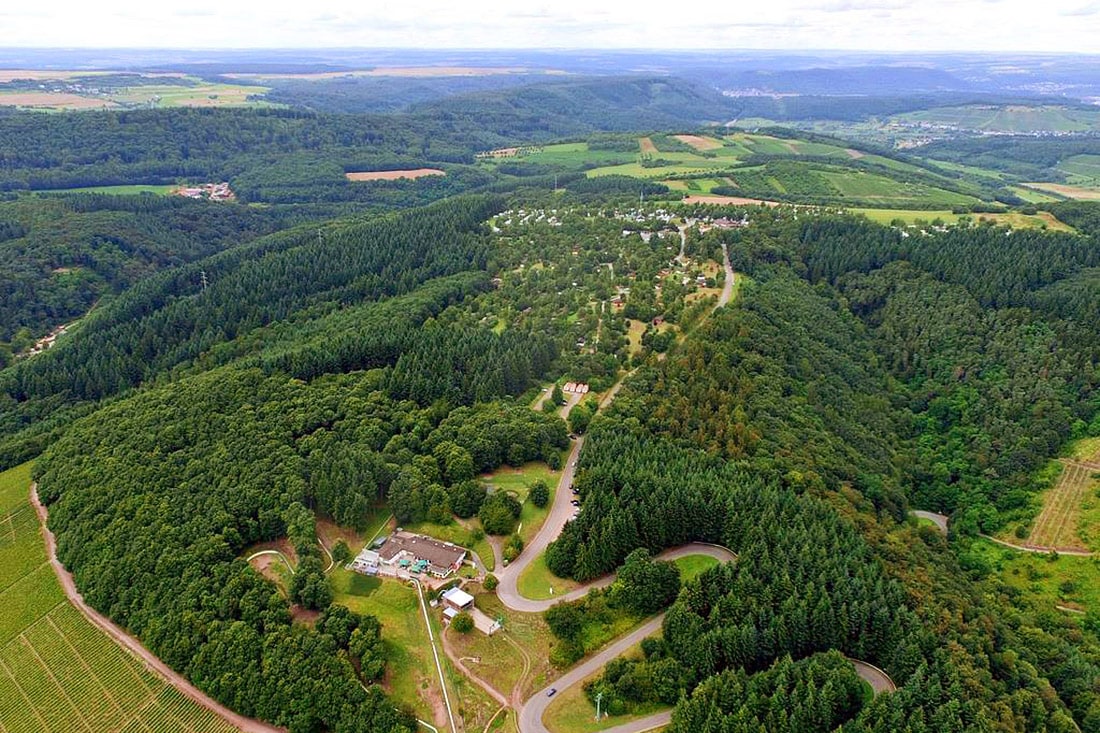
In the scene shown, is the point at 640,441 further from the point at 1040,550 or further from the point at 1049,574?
the point at 1040,550

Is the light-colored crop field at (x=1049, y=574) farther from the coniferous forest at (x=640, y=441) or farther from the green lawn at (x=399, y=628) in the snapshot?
the green lawn at (x=399, y=628)

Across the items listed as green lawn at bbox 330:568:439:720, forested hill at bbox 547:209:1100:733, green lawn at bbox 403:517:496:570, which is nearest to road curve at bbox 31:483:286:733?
green lawn at bbox 330:568:439:720

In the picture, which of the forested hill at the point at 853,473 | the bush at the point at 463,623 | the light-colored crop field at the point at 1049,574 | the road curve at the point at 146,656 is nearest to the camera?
the forested hill at the point at 853,473

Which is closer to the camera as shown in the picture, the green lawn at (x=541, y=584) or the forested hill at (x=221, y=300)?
the green lawn at (x=541, y=584)

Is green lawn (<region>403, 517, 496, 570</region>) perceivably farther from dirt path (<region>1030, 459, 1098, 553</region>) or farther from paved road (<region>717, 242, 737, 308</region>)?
paved road (<region>717, 242, 737, 308</region>)

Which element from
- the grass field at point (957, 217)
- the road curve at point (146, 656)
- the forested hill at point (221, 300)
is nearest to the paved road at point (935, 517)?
the road curve at point (146, 656)

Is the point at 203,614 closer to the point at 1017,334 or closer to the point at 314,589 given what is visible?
the point at 314,589
